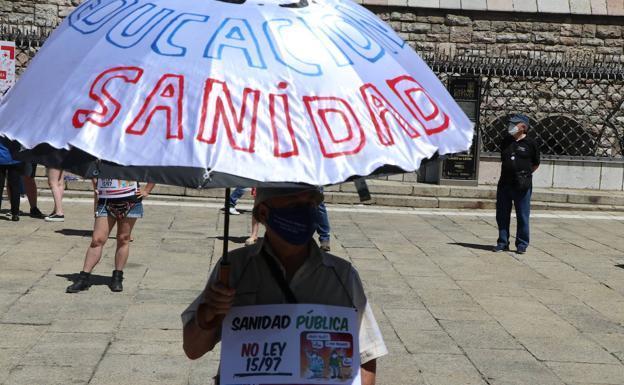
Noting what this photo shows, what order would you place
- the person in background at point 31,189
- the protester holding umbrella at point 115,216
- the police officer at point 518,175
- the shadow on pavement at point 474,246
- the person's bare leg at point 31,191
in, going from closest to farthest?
the protester holding umbrella at point 115,216 < the police officer at point 518,175 < the shadow on pavement at point 474,246 < the person in background at point 31,189 < the person's bare leg at point 31,191

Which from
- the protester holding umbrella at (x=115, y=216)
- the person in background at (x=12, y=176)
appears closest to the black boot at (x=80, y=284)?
the protester holding umbrella at (x=115, y=216)

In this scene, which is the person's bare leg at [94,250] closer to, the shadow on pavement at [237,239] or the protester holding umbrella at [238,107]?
the shadow on pavement at [237,239]

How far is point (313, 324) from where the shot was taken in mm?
3105

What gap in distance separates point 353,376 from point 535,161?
8.95m

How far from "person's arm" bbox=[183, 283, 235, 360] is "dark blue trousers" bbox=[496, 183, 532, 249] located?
8.78 m

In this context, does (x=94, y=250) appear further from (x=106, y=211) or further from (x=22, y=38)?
(x=22, y=38)

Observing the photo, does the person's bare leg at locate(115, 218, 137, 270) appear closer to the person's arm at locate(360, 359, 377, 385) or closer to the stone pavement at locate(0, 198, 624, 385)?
the stone pavement at locate(0, 198, 624, 385)

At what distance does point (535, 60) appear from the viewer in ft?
66.1

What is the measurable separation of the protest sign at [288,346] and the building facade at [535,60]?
1499 cm

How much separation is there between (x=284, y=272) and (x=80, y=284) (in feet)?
17.5

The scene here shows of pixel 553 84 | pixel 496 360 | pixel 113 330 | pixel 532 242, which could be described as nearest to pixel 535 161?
pixel 532 242

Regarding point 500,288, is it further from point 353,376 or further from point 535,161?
point 353,376

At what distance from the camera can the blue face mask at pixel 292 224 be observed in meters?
3.08

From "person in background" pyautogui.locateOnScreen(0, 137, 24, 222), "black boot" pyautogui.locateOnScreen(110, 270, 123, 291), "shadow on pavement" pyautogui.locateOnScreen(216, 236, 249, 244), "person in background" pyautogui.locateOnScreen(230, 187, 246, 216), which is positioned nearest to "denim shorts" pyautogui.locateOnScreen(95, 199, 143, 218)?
"black boot" pyautogui.locateOnScreen(110, 270, 123, 291)
